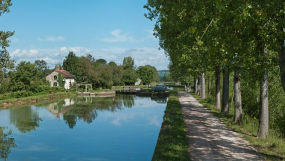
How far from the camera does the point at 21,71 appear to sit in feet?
146

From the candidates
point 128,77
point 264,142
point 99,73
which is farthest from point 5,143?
point 128,77

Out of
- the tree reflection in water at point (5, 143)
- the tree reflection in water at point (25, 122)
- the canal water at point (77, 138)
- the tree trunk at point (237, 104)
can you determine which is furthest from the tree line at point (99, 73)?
the tree trunk at point (237, 104)

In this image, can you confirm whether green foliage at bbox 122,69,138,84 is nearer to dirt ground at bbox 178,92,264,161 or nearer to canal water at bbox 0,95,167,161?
canal water at bbox 0,95,167,161

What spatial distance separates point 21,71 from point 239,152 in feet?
139

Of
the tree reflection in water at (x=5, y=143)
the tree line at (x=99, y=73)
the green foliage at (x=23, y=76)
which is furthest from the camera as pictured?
the tree line at (x=99, y=73)

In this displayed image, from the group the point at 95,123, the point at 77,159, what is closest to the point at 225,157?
the point at 77,159

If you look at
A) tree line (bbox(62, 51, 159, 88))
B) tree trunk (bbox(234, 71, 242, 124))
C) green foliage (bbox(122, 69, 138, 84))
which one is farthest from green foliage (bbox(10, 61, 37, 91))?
green foliage (bbox(122, 69, 138, 84))

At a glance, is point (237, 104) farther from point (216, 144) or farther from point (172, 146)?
point (172, 146)

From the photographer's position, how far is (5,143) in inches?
647

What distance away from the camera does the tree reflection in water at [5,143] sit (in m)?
14.3

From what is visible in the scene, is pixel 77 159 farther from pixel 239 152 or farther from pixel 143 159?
pixel 239 152

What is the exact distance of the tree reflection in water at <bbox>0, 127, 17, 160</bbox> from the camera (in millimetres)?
14258

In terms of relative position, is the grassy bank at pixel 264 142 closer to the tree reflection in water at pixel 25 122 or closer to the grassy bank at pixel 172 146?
the grassy bank at pixel 172 146

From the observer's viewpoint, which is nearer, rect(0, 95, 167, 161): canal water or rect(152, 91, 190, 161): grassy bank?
rect(152, 91, 190, 161): grassy bank
